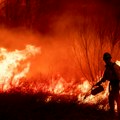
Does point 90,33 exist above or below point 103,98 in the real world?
above

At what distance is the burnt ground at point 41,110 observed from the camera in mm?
8461

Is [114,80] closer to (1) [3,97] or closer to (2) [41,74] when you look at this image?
(1) [3,97]

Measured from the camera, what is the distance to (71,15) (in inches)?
559

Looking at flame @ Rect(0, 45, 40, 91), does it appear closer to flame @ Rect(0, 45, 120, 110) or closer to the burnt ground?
flame @ Rect(0, 45, 120, 110)

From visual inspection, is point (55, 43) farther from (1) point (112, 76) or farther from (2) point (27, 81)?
(1) point (112, 76)

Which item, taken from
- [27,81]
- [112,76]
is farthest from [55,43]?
[112,76]

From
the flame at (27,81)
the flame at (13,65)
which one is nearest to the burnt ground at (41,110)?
the flame at (27,81)

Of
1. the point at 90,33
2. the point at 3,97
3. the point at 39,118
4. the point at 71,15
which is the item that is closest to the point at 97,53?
the point at 90,33

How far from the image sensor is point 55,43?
562 inches

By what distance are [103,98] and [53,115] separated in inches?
102

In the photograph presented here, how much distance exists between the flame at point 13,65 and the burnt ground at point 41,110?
208 cm

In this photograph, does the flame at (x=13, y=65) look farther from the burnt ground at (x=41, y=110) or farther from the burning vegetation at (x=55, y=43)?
the burnt ground at (x=41, y=110)

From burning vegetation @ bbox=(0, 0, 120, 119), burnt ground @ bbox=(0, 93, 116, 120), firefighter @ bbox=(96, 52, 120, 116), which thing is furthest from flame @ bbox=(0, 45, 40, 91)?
firefighter @ bbox=(96, 52, 120, 116)

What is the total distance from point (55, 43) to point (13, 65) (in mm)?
2198
